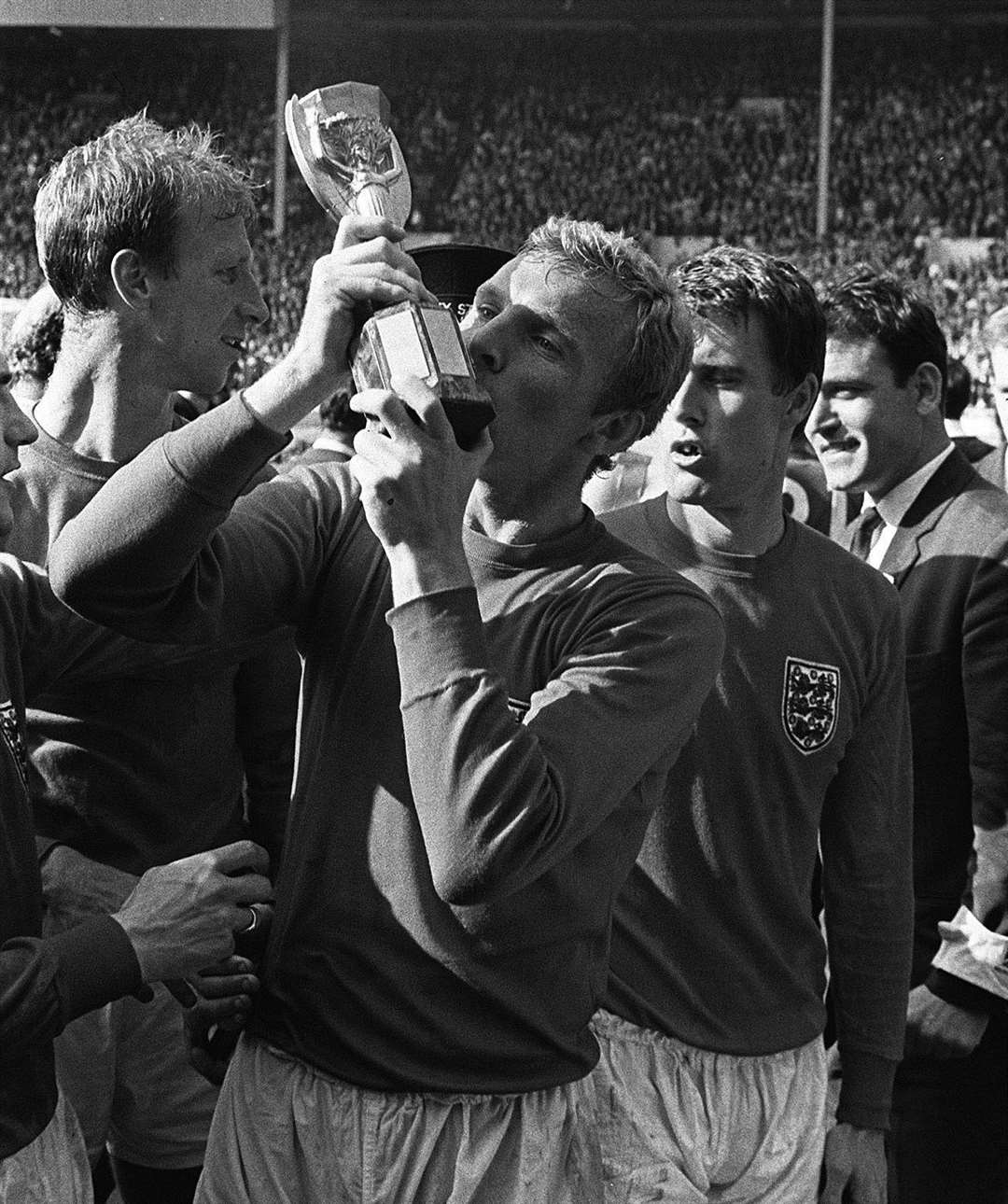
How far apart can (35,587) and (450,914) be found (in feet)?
2.74

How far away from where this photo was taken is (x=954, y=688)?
3090mm

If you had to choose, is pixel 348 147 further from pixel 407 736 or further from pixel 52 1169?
pixel 52 1169

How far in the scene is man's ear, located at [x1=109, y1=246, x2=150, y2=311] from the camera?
2.49 m

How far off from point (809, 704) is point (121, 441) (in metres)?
1.07

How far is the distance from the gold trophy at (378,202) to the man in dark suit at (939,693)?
5.48 ft

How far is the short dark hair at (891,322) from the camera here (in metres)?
3.33

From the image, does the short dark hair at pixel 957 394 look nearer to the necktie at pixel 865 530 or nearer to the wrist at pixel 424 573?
the necktie at pixel 865 530

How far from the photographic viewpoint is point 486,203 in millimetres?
27062

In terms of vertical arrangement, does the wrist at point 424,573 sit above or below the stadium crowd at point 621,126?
above

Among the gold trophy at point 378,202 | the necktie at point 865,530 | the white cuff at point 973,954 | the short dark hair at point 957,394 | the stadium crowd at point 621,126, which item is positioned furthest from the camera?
the stadium crowd at point 621,126

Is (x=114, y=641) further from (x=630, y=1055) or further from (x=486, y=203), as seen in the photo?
(x=486, y=203)

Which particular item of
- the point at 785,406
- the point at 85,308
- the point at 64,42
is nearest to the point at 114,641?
the point at 85,308

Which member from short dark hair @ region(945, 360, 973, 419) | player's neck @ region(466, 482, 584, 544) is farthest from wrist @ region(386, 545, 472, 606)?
short dark hair @ region(945, 360, 973, 419)

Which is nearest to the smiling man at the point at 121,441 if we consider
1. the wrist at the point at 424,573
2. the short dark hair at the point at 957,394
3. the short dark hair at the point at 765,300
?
the short dark hair at the point at 765,300
